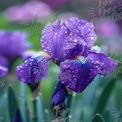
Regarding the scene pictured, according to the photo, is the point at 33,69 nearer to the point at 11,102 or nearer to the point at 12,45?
the point at 11,102

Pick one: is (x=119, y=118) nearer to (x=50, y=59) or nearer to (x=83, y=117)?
(x=83, y=117)

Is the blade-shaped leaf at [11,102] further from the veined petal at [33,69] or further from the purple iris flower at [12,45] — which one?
the purple iris flower at [12,45]

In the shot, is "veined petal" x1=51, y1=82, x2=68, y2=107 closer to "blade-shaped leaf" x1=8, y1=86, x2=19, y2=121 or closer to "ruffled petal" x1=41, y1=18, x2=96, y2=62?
"ruffled petal" x1=41, y1=18, x2=96, y2=62

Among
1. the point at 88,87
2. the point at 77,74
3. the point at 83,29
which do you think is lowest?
the point at 88,87

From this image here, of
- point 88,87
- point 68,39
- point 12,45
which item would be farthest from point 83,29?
point 12,45

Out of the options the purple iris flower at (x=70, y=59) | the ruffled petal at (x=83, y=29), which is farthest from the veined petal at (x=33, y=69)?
the ruffled petal at (x=83, y=29)
